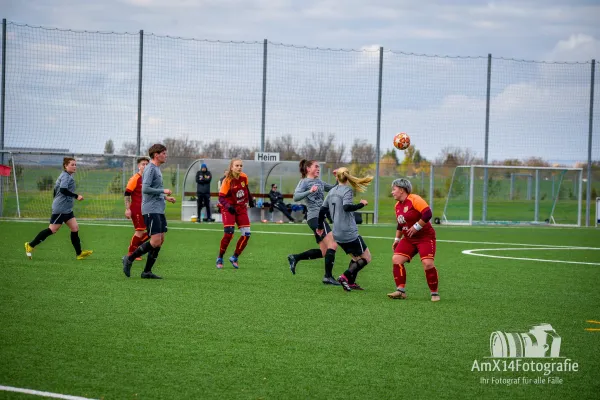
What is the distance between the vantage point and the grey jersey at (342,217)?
11.1m

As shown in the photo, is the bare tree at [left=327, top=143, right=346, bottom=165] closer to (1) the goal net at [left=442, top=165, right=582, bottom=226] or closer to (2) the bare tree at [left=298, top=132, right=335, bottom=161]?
(2) the bare tree at [left=298, top=132, right=335, bottom=161]

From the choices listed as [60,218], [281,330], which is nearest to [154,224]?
[60,218]

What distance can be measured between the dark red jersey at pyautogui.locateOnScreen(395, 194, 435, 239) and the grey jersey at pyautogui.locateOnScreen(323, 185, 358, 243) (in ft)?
3.32

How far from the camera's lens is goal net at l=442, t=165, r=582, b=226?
104 ft

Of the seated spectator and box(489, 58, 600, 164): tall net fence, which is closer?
the seated spectator

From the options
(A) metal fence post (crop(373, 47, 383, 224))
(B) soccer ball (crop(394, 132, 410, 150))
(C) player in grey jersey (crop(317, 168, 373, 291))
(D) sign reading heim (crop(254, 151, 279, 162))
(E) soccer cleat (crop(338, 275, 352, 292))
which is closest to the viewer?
(E) soccer cleat (crop(338, 275, 352, 292))

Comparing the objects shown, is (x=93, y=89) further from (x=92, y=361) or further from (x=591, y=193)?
(x=92, y=361)

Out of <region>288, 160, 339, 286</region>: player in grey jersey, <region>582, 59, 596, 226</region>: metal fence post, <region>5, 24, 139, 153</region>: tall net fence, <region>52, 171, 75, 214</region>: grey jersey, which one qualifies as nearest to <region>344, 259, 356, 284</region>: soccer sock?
<region>288, 160, 339, 286</region>: player in grey jersey

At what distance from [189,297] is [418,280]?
409cm

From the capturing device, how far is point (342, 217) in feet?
36.6

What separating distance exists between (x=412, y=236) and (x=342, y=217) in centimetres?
128

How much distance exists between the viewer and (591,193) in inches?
1318

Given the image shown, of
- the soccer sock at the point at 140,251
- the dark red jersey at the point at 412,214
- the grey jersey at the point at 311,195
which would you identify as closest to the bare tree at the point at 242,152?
the grey jersey at the point at 311,195

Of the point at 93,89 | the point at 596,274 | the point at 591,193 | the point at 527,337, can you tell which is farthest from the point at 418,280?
the point at 591,193
